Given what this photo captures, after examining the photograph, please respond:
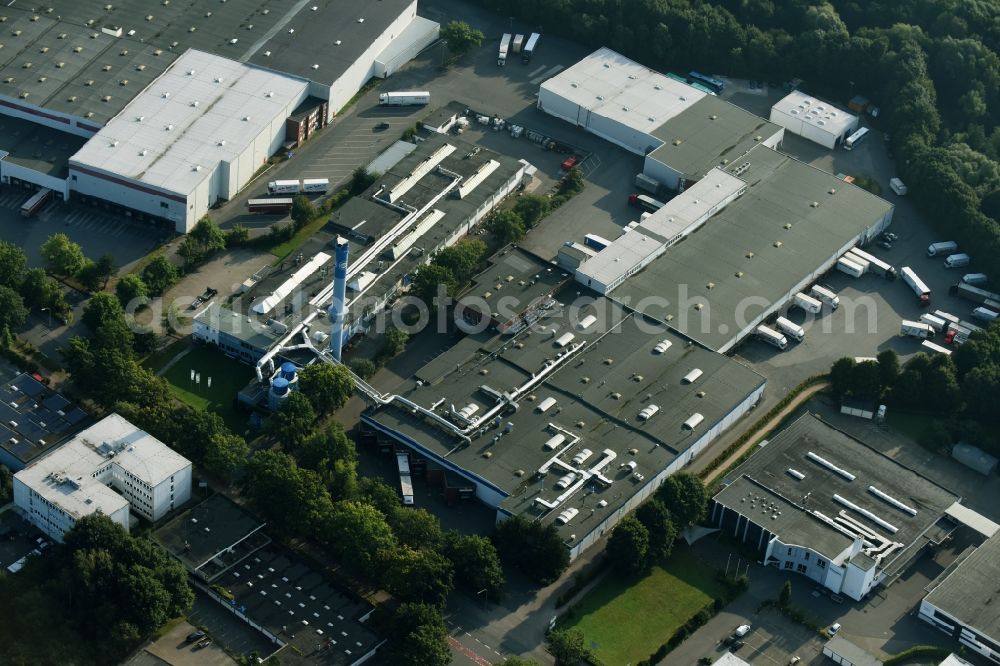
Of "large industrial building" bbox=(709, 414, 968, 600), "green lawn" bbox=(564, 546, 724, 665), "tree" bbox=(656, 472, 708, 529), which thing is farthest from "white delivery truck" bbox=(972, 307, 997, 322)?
"green lawn" bbox=(564, 546, 724, 665)

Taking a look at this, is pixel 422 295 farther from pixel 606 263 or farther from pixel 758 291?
pixel 758 291

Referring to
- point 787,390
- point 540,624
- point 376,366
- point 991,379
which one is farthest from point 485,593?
point 991,379

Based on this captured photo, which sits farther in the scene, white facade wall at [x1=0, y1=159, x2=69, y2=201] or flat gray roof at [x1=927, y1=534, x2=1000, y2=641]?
white facade wall at [x1=0, y1=159, x2=69, y2=201]

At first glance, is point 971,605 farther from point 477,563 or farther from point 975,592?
point 477,563

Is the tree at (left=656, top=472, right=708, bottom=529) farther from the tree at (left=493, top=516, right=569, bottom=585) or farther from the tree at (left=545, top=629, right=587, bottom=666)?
the tree at (left=545, top=629, right=587, bottom=666)

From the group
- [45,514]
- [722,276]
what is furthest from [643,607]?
[45,514]

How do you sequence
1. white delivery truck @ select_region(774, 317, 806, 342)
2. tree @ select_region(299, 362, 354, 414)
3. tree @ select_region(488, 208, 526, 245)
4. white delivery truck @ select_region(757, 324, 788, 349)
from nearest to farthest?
1. tree @ select_region(299, 362, 354, 414)
2. white delivery truck @ select_region(757, 324, 788, 349)
3. white delivery truck @ select_region(774, 317, 806, 342)
4. tree @ select_region(488, 208, 526, 245)
